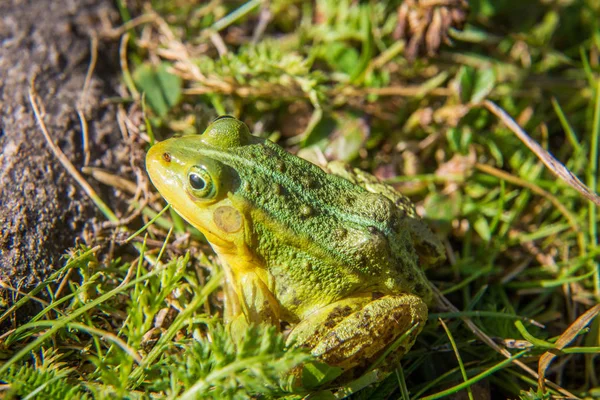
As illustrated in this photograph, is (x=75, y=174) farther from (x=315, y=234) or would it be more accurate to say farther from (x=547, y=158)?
(x=547, y=158)

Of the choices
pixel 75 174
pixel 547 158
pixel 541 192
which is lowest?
pixel 541 192

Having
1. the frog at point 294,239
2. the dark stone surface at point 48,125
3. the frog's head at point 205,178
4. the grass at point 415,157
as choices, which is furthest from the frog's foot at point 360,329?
the dark stone surface at point 48,125

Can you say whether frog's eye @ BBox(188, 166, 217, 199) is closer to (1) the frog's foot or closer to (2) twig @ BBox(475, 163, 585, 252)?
(1) the frog's foot

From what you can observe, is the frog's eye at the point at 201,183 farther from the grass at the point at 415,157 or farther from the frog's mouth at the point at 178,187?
the grass at the point at 415,157

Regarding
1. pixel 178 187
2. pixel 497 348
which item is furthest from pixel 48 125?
pixel 497 348

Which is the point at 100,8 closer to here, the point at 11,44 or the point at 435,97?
the point at 11,44

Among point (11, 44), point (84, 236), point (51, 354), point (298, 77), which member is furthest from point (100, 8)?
point (51, 354)

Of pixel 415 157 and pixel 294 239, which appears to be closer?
pixel 294 239
